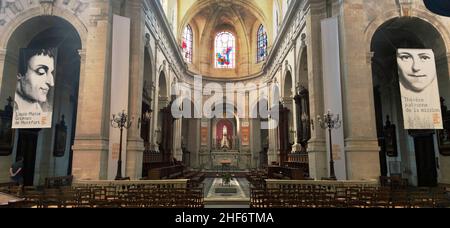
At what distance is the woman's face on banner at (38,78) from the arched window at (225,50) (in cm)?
2455

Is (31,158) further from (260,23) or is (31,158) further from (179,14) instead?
(260,23)

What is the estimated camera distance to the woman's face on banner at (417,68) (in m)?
12.1

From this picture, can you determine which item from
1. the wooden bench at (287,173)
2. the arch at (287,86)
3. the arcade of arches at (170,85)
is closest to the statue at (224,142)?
the arcade of arches at (170,85)

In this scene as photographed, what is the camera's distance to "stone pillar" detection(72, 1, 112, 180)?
12773mm

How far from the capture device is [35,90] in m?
12.6

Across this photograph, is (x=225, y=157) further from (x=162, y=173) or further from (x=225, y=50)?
(x=162, y=173)

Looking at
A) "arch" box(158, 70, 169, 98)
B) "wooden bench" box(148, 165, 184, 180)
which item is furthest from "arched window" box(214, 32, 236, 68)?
"wooden bench" box(148, 165, 184, 180)

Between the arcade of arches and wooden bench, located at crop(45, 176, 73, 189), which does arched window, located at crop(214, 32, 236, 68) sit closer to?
the arcade of arches

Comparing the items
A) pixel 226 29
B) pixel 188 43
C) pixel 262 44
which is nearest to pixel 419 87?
pixel 262 44

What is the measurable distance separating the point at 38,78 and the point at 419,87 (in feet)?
51.8

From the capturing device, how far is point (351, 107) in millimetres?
13242

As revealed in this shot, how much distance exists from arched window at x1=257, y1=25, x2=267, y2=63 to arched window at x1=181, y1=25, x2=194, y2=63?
25.8 feet

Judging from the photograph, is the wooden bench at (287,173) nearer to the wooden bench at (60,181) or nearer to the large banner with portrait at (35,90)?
the wooden bench at (60,181)
